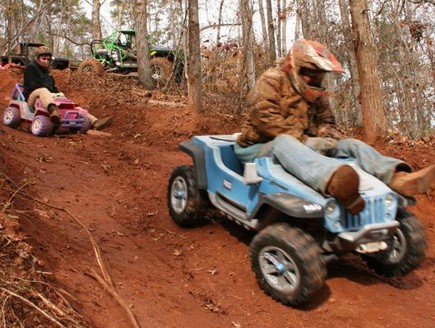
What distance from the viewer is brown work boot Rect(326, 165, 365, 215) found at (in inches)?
140

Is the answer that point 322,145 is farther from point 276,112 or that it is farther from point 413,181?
point 413,181

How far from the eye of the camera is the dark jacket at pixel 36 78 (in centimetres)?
922

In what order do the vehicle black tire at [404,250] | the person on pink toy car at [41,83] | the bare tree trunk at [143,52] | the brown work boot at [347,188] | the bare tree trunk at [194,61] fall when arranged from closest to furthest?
the brown work boot at [347,188]
the vehicle black tire at [404,250]
the person on pink toy car at [41,83]
the bare tree trunk at [194,61]
the bare tree trunk at [143,52]

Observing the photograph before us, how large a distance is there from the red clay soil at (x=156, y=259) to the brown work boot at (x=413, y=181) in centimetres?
88

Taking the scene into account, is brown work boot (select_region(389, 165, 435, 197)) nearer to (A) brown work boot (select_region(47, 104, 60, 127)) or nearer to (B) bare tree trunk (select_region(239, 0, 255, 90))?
(A) brown work boot (select_region(47, 104, 60, 127))

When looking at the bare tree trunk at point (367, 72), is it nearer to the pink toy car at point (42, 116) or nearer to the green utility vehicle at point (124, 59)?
the pink toy car at point (42, 116)

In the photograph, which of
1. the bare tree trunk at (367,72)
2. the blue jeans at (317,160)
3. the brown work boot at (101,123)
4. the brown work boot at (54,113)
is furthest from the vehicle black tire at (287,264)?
the brown work boot at (101,123)

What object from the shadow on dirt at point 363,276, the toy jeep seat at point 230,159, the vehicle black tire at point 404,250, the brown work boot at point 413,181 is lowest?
the shadow on dirt at point 363,276

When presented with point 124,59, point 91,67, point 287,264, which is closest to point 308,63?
point 287,264

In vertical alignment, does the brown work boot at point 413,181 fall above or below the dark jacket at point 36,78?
below

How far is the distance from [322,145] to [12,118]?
721cm

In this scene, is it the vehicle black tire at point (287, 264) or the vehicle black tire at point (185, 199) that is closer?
the vehicle black tire at point (287, 264)

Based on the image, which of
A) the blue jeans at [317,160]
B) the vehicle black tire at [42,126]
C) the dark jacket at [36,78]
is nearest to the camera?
the blue jeans at [317,160]

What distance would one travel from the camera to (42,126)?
8969 millimetres
